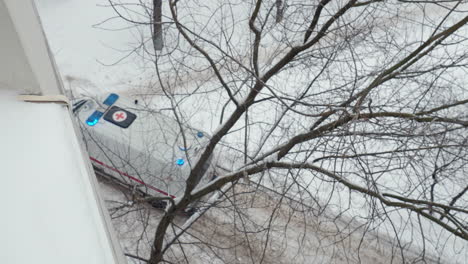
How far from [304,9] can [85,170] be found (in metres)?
3.62

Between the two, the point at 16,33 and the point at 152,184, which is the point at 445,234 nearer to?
the point at 152,184

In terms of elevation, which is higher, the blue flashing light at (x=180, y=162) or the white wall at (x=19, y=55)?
the blue flashing light at (x=180, y=162)

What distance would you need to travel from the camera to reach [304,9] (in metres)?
4.61

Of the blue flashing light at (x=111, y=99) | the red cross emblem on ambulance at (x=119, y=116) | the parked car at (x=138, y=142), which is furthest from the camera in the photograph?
the blue flashing light at (x=111, y=99)

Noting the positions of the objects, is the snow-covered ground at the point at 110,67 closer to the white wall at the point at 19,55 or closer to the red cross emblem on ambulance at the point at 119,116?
the red cross emblem on ambulance at the point at 119,116

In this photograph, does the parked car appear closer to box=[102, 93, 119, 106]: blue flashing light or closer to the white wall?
box=[102, 93, 119, 106]: blue flashing light

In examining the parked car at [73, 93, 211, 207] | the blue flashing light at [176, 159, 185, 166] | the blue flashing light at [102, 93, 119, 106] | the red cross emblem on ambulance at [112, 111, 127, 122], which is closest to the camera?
the parked car at [73, 93, 211, 207]

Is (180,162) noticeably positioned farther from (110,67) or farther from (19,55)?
(19,55)

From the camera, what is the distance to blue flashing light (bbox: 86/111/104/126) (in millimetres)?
7574

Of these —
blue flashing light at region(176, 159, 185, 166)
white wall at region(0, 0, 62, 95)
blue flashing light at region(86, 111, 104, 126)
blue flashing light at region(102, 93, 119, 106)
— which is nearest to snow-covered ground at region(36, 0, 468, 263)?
blue flashing light at region(102, 93, 119, 106)

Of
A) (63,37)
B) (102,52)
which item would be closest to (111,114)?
(102,52)

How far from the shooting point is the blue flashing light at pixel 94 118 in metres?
7.57

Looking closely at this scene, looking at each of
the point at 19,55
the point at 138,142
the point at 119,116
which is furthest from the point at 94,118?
the point at 19,55

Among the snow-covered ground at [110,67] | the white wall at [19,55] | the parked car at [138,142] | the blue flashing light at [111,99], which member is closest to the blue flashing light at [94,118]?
the parked car at [138,142]
